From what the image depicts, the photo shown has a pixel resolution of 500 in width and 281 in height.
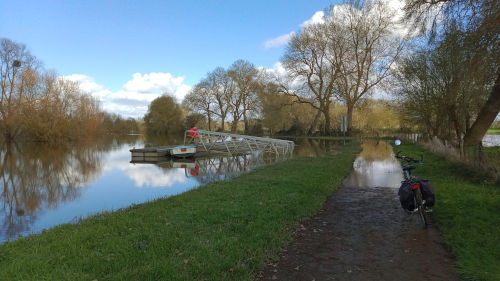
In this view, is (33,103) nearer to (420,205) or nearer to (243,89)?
(243,89)

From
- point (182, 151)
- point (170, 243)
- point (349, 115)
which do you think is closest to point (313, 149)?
point (182, 151)

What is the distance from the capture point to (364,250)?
427 cm

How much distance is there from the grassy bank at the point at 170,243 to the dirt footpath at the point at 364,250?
32 cm

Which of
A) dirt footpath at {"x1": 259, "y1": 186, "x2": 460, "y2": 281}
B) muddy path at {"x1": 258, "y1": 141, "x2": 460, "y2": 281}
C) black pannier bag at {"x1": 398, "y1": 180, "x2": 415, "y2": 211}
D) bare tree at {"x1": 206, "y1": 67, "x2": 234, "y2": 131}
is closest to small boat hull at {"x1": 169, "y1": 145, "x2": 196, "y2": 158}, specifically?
muddy path at {"x1": 258, "y1": 141, "x2": 460, "y2": 281}

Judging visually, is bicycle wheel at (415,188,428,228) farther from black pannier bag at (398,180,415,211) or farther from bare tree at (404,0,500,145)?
bare tree at (404,0,500,145)

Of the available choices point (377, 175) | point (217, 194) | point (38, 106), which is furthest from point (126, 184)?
point (38, 106)

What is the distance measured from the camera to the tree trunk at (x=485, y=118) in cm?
1016

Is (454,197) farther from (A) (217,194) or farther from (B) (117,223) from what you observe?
(B) (117,223)

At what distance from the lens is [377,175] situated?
36.7 feet

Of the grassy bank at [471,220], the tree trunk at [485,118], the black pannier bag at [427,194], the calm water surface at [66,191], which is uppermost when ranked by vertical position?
the tree trunk at [485,118]

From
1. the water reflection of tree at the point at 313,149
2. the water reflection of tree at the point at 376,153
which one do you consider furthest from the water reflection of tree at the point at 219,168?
the water reflection of tree at the point at 376,153

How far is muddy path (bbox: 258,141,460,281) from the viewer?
355 centimetres

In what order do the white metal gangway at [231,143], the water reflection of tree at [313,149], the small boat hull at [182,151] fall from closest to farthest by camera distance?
the water reflection of tree at [313,149]
the small boat hull at [182,151]
the white metal gangway at [231,143]

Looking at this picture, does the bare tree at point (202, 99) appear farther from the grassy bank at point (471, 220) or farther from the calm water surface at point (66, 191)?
the grassy bank at point (471, 220)
